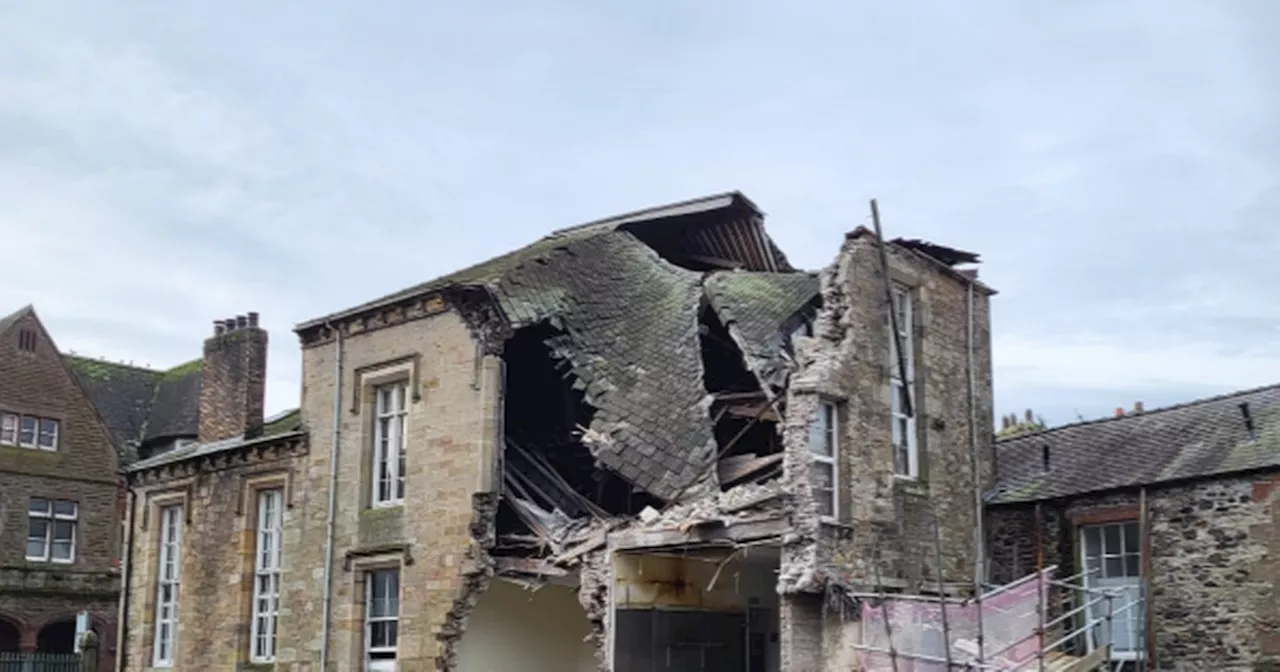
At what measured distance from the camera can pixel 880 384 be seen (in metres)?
17.9

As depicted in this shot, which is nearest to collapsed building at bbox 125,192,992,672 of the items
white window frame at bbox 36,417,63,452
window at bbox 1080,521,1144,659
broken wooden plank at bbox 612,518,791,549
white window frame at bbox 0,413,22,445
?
broken wooden plank at bbox 612,518,791,549

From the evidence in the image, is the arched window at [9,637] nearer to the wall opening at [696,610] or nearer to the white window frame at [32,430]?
the white window frame at [32,430]

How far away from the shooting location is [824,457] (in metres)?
16.7

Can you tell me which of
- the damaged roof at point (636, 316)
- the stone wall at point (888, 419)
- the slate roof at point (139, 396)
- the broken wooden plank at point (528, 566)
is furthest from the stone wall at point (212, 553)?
the slate roof at point (139, 396)

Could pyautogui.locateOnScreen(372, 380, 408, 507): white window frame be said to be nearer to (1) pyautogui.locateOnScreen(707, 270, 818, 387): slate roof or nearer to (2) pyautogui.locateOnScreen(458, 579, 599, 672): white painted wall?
(2) pyautogui.locateOnScreen(458, 579, 599, 672): white painted wall

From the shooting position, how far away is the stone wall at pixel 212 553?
77.3ft

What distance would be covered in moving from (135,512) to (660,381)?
45.0 ft

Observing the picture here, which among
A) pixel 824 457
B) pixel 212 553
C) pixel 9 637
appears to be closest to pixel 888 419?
pixel 824 457

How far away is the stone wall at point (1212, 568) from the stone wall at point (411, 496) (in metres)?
8.74

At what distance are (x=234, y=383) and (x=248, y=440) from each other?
230cm

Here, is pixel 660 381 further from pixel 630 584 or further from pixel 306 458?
pixel 306 458

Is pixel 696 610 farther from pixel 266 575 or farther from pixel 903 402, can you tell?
pixel 266 575

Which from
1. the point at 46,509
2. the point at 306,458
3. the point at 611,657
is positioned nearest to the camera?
the point at 611,657

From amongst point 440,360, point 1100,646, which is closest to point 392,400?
point 440,360
